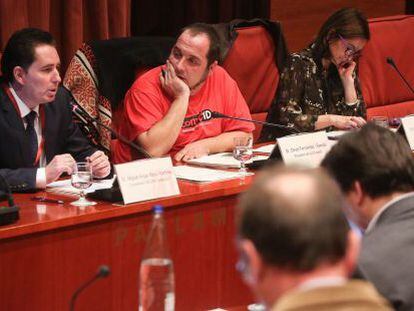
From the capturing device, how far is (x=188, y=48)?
4.31 meters

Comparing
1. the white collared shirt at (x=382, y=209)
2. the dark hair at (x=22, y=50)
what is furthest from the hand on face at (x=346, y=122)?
the white collared shirt at (x=382, y=209)

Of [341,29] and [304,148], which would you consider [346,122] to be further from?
[304,148]

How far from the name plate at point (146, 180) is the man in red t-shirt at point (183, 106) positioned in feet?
2.36

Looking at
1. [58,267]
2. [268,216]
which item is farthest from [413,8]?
[268,216]

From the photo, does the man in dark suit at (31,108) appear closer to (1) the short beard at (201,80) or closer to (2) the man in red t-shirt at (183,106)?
(2) the man in red t-shirt at (183,106)

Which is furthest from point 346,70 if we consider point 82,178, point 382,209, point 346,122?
point 382,209

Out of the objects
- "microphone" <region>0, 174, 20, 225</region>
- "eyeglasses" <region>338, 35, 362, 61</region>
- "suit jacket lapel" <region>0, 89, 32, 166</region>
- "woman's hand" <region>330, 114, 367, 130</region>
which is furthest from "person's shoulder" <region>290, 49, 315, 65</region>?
"microphone" <region>0, 174, 20, 225</region>

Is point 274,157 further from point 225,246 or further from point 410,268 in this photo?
point 410,268

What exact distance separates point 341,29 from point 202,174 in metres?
1.50

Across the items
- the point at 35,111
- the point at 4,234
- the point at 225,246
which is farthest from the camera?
the point at 35,111

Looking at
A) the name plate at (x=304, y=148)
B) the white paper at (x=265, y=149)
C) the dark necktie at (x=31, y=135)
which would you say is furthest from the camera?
the white paper at (x=265, y=149)

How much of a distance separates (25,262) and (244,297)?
95 cm

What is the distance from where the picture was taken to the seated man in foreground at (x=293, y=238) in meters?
1.49

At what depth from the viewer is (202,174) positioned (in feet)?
12.4
